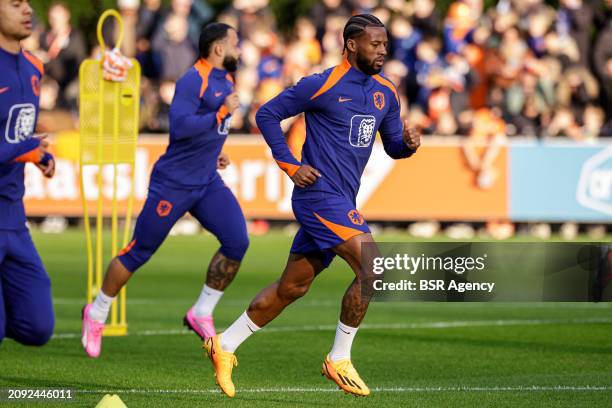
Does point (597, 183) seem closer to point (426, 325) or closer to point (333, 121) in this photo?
point (426, 325)

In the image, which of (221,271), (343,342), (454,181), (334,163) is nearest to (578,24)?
(454,181)

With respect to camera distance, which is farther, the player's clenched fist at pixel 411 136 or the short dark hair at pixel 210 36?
the short dark hair at pixel 210 36

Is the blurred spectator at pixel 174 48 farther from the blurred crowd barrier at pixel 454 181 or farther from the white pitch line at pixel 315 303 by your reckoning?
the white pitch line at pixel 315 303

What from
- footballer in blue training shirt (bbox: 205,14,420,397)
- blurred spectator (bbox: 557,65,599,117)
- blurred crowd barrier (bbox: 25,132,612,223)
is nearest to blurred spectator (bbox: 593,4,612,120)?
blurred spectator (bbox: 557,65,599,117)

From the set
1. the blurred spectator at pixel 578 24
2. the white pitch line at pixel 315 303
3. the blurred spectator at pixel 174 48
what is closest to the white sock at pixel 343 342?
the white pitch line at pixel 315 303

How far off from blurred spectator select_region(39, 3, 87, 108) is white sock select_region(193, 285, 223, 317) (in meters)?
14.4

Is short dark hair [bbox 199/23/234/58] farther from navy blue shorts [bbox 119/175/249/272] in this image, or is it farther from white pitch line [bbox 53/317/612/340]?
white pitch line [bbox 53/317/612/340]

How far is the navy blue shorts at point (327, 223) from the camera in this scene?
937 cm

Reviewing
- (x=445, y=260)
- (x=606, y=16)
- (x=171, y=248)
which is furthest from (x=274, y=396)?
(x=606, y=16)

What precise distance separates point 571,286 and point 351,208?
1.93 meters

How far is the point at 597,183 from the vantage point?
918 inches

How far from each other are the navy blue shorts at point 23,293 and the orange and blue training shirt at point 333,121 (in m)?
1.79

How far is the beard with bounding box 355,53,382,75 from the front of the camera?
9.48m

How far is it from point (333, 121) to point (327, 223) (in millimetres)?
689
